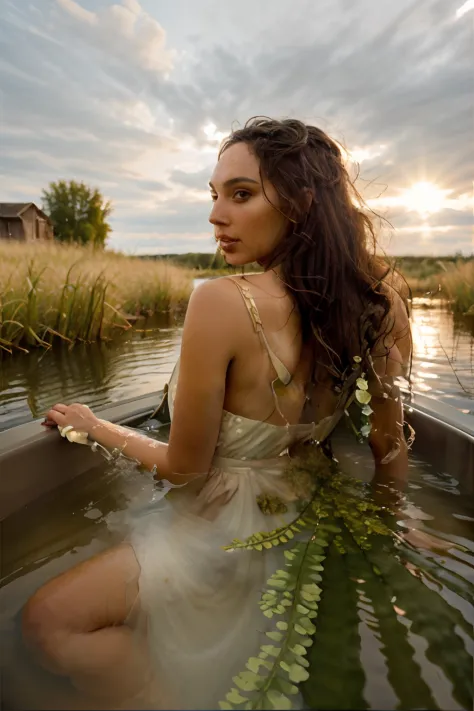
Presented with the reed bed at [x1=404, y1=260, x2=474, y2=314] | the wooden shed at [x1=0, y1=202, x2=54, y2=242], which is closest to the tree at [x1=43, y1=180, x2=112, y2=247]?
the wooden shed at [x1=0, y1=202, x2=54, y2=242]

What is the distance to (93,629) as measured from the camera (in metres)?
0.90

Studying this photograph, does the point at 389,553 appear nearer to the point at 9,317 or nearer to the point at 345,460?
the point at 345,460

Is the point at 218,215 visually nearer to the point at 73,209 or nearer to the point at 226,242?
the point at 226,242

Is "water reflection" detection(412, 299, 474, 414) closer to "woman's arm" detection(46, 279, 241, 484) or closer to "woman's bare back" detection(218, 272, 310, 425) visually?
"woman's bare back" detection(218, 272, 310, 425)

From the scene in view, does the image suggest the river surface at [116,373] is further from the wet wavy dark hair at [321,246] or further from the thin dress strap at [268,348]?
the thin dress strap at [268,348]

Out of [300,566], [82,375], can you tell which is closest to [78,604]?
[300,566]

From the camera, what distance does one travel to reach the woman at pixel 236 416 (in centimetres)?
89

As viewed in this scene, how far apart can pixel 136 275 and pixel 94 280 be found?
3591 millimetres

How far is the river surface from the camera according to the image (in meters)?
2.71

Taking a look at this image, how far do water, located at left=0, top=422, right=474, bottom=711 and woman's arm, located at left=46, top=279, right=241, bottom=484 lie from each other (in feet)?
1.09

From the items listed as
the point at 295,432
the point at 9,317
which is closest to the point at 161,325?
the point at 9,317

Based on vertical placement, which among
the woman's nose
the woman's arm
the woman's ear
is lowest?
the woman's arm

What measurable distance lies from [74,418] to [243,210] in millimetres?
821

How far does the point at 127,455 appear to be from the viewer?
4.57 ft
